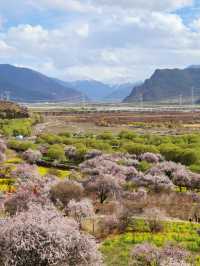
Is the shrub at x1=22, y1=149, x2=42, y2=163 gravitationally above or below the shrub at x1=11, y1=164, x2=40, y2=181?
below

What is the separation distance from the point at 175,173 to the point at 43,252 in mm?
29743

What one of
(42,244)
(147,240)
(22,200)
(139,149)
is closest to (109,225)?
(147,240)

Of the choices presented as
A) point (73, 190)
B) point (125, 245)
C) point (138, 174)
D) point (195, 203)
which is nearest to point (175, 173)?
point (138, 174)

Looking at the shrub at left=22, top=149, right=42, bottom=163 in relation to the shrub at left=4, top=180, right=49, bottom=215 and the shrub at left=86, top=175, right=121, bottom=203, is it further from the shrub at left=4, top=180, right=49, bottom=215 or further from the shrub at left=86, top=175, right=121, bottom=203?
the shrub at left=4, top=180, right=49, bottom=215

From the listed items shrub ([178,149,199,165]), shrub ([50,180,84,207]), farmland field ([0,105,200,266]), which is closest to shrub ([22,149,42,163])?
farmland field ([0,105,200,266])

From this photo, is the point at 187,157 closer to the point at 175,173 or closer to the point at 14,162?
the point at 175,173

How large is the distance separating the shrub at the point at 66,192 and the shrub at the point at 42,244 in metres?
15.3

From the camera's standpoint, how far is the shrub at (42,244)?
15688 mm

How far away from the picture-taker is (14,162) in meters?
60.8

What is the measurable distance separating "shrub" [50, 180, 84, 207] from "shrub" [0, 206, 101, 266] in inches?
603

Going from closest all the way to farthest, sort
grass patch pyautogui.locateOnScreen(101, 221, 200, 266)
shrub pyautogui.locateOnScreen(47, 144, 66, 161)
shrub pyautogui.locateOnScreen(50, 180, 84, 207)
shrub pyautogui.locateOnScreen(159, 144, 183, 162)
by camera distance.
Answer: grass patch pyautogui.locateOnScreen(101, 221, 200, 266) → shrub pyautogui.locateOnScreen(50, 180, 84, 207) → shrub pyautogui.locateOnScreen(159, 144, 183, 162) → shrub pyautogui.locateOnScreen(47, 144, 66, 161)

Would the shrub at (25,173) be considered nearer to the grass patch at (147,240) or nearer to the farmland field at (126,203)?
the farmland field at (126,203)

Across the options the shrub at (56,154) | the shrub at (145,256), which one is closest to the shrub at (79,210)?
the shrub at (145,256)

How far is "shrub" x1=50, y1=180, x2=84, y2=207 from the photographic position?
106 feet
